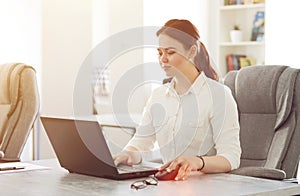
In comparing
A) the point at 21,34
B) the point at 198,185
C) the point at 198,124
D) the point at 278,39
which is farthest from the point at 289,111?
the point at 21,34

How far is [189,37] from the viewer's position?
2477mm

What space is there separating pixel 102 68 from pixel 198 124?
10.4 feet

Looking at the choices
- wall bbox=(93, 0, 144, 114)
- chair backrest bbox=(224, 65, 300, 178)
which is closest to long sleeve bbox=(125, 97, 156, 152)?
chair backrest bbox=(224, 65, 300, 178)

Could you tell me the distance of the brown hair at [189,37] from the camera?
241 cm

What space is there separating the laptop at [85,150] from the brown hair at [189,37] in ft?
1.77

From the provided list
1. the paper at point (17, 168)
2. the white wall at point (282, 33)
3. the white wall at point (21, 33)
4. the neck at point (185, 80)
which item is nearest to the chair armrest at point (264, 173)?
the neck at point (185, 80)

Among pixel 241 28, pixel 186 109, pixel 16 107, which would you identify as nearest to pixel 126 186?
pixel 186 109

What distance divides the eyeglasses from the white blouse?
19.1 inches

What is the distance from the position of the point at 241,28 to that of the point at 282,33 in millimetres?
1020

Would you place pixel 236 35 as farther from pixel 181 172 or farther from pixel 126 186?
pixel 126 186

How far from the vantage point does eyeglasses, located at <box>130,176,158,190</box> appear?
1828mm

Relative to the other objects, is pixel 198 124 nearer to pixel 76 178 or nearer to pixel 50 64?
pixel 76 178

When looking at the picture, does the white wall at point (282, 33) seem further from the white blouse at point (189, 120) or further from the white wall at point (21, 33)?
the white blouse at point (189, 120)

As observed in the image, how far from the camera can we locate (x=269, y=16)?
4863 mm
